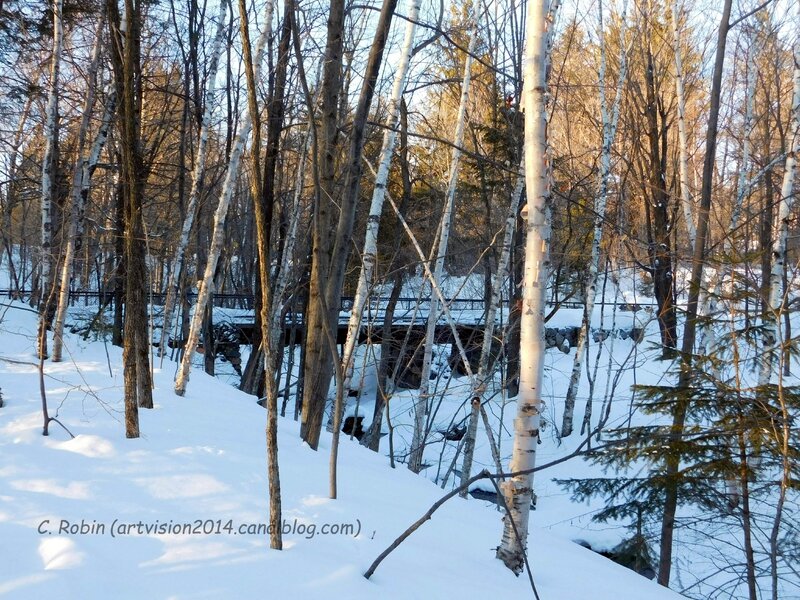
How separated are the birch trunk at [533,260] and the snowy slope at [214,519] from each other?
2.17ft

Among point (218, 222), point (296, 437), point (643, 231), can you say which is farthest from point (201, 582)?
point (643, 231)

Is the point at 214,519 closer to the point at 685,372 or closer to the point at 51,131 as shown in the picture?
the point at 685,372

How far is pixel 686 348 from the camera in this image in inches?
286

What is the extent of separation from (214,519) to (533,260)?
2.23 meters

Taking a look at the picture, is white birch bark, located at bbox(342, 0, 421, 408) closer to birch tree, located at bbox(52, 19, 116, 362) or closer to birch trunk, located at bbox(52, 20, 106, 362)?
birch trunk, located at bbox(52, 20, 106, 362)

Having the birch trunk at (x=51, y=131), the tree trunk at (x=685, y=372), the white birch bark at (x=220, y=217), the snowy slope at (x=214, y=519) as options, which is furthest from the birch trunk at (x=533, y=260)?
the birch trunk at (x=51, y=131)

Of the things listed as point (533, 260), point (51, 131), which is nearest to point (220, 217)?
point (51, 131)

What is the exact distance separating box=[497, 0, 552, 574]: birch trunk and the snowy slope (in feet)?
2.17

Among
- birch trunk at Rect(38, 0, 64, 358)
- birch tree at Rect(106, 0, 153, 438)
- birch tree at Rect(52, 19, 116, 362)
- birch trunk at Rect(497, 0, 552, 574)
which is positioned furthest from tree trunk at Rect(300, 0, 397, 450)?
birch trunk at Rect(38, 0, 64, 358)

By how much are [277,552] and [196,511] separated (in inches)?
23.4

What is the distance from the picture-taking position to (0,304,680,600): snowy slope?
2.52 meters

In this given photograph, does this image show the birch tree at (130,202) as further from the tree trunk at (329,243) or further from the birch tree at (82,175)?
the birch tree at (82,175)

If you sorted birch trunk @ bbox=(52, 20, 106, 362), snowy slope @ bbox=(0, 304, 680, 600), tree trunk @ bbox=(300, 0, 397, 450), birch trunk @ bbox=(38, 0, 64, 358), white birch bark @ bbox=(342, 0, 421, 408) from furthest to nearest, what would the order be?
birch trunk @ bbox=(38, 0, 64, 358) → birch trunk @ bbox=(52, 20, 106, 362) → white birch bark @ bbox=(342, 0, 421, 408) → tree trunk @ bbox=(300, 0, 397, 450) → snowy slope @ bbox=(0, 304, 680, 600)

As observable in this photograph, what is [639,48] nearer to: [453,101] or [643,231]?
[453,101]
